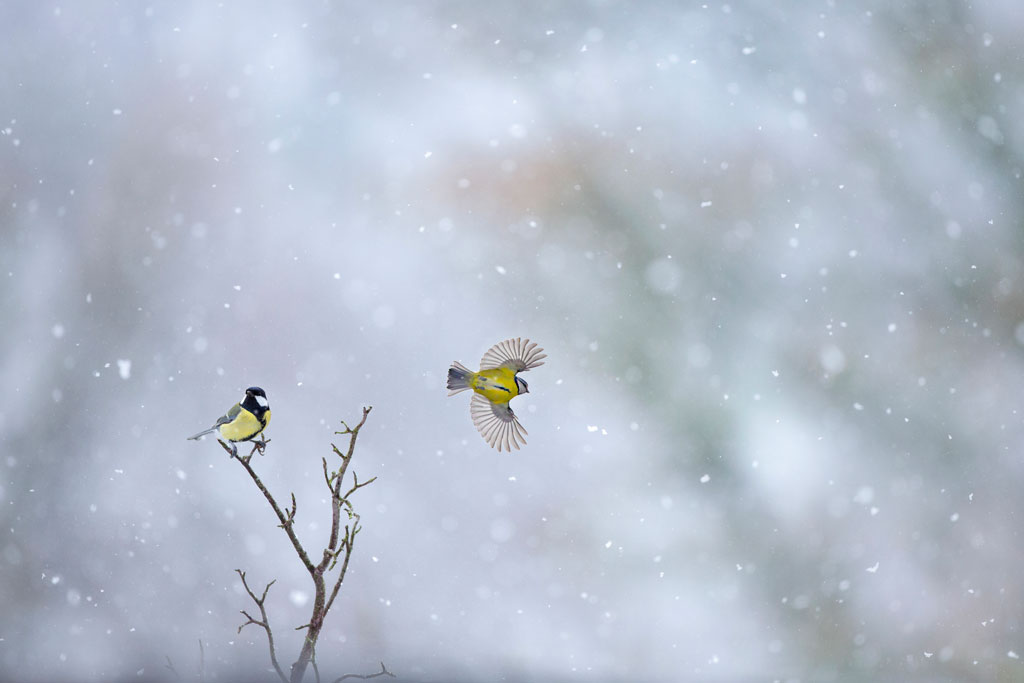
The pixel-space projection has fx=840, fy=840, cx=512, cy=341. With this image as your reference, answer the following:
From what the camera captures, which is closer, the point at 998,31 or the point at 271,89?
the point at 271,89

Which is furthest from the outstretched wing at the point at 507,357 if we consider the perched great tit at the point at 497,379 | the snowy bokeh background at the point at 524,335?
the snowy bokeh background at the point at 524,335

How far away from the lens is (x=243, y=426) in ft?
4.00

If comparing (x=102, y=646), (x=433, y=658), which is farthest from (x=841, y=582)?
(x=102, y=646)

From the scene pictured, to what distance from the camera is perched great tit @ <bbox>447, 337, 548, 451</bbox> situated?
1.30 meters

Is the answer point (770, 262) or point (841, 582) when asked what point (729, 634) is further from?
point (770, 262)

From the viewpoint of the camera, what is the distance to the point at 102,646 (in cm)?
155

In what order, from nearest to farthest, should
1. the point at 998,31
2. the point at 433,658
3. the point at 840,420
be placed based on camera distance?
1. the point at 433,658
2. the point at 840,420
3. the point at 998,31

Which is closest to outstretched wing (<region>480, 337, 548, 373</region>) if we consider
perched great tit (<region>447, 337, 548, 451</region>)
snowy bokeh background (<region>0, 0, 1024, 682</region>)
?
perched great tit (<region>447, 337, 548, 451</region>)

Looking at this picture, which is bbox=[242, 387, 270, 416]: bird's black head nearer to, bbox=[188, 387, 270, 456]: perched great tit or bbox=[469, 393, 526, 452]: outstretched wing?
bbox=[188, 387, 270, 456]: perched great tit

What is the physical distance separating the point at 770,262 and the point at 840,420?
34cm

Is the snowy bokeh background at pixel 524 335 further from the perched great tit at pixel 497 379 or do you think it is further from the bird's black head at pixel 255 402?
the bird's black head at pixel 255 402

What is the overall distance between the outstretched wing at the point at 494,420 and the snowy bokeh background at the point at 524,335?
0.23 metres

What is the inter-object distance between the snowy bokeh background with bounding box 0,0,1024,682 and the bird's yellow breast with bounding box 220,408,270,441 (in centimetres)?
37

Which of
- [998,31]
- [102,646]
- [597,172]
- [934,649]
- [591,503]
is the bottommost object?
[934,649]
